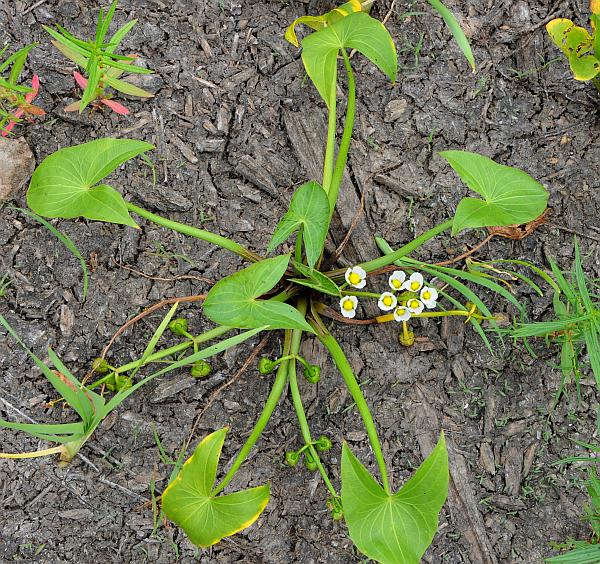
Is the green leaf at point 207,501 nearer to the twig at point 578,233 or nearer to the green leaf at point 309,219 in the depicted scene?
the green leaf at point 309,219

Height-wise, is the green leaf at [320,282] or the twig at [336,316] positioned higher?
the green leaf at [320,282]

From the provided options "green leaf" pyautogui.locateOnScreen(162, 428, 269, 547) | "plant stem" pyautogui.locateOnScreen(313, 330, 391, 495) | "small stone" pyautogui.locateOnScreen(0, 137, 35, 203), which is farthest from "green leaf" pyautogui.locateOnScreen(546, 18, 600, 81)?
"small stone" pyautogui.locateOnScreen(0, 137, 35, 203)

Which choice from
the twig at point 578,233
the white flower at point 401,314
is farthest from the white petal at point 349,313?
the twig at point 578,233

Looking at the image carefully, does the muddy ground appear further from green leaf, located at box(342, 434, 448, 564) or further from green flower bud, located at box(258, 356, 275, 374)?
green leaf, located at box(342, 434, 448, 564)

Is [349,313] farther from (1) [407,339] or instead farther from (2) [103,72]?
(2) [103,72]

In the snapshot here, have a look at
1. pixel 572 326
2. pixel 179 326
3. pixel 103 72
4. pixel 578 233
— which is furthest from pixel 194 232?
pixel 578 233

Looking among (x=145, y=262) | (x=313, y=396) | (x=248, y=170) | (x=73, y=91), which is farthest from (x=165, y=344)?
(x=73, y=91)
